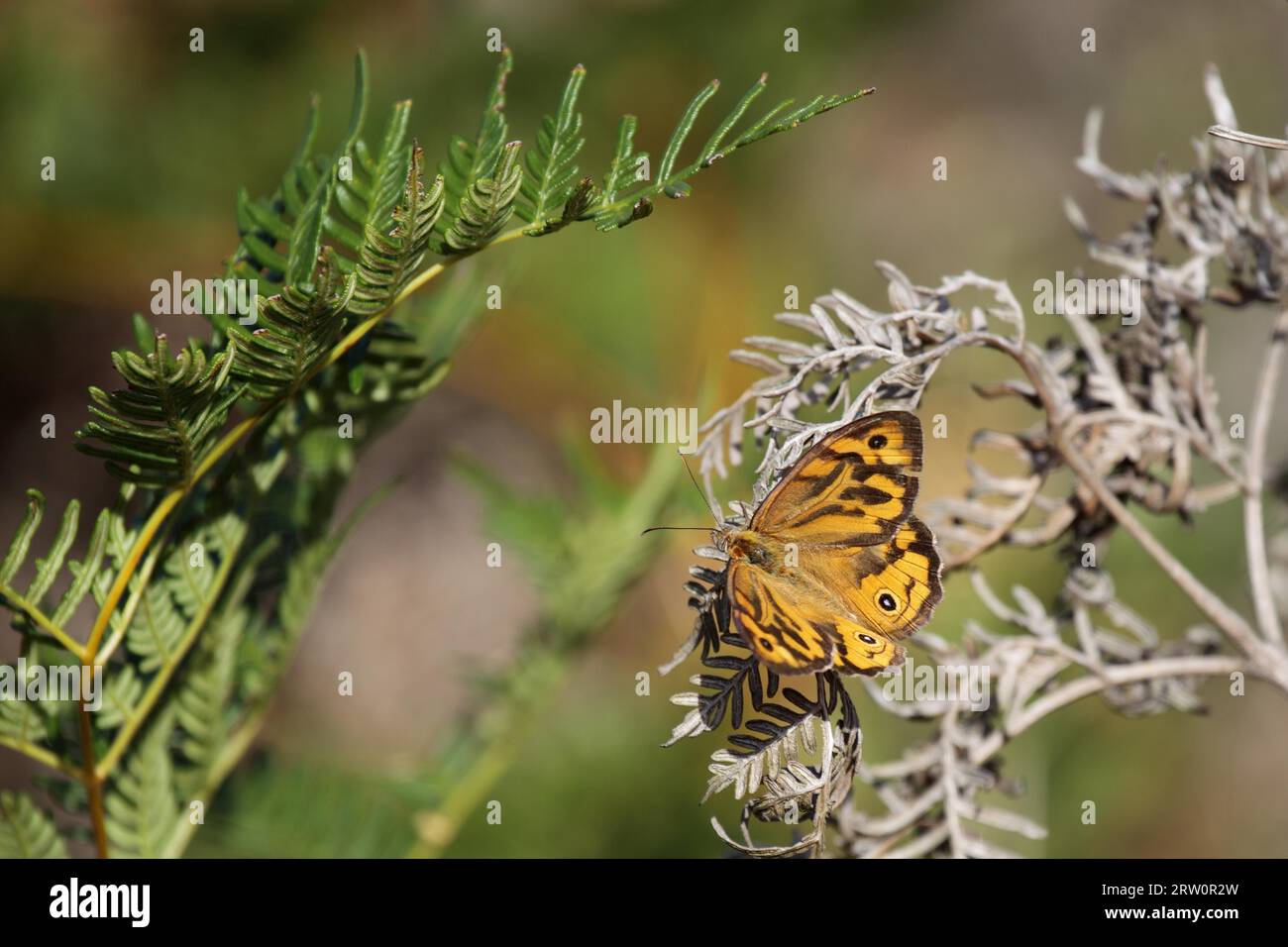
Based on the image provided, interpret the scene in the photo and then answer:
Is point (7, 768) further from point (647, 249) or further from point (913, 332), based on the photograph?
point (913, 332)

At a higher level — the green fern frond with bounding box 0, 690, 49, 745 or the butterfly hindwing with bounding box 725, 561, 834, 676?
the butterfly hindwing with bounding box 725, 561, 834, 676

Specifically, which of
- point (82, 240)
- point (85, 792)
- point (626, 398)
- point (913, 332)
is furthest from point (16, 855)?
point (626, 398)

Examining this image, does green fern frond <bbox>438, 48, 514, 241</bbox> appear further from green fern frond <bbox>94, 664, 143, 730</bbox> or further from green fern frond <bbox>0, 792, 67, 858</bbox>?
green fern frond <bbox>0, 792, 67, 858</bbox>

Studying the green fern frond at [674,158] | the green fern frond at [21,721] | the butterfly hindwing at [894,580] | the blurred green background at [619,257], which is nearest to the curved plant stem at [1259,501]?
the butterfly hindwing at [894,580]

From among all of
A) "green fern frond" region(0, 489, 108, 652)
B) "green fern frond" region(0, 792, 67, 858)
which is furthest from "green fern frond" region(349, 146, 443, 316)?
"green fern frond" region(0, 792, 67, 858)

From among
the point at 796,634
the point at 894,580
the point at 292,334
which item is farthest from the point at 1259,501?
the point at 292,334

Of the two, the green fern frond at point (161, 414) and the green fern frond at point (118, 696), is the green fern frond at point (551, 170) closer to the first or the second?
the green fern frond at point (161, 414)

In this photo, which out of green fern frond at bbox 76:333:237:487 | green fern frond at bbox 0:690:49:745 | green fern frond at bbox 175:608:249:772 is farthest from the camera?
green fern frond at bbox 175:608:249:772
